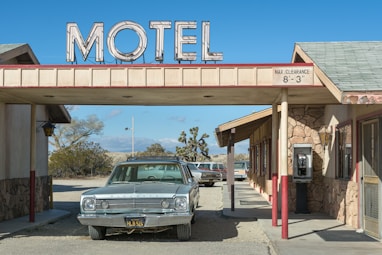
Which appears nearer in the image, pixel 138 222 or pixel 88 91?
pixel 138 222

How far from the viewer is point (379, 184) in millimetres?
10547

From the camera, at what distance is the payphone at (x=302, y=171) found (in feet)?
52.0

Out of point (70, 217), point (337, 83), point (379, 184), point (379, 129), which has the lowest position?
point (70, 217)

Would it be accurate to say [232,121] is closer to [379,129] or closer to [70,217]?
[70,217]

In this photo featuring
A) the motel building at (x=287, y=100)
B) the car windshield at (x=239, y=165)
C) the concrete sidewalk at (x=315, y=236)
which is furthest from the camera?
the car windshield at (x=239, y=165)

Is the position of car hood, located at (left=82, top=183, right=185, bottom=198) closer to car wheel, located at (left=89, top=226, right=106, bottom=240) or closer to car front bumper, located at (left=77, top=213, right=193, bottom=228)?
car front bumper, located at (left=77, top=213, right=193, bottom=228)

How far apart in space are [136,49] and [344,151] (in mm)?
5764

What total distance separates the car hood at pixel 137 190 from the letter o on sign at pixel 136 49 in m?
2.98

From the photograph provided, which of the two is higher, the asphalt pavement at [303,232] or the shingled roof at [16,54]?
the shingled roof at [16,54]

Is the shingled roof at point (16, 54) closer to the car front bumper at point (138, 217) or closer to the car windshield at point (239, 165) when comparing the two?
the car front bumper at point (138, 217)

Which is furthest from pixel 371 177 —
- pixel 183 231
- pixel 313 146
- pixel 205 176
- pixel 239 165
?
pixel 239 165

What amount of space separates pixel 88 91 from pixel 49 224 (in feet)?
13.3

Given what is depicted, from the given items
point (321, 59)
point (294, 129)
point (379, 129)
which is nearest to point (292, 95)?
point (321, 59)

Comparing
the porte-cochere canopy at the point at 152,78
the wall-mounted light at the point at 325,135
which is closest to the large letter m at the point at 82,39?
the porte-cochere canopy at the point at 152,78
